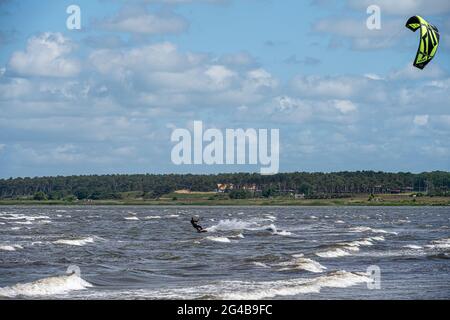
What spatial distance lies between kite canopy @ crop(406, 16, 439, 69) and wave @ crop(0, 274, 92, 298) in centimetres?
1232

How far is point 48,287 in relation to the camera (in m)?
28.4

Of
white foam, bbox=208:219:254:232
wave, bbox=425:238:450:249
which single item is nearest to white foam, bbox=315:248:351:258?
wave, bbox=425:238:450:249

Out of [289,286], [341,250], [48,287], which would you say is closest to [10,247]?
[341,250]

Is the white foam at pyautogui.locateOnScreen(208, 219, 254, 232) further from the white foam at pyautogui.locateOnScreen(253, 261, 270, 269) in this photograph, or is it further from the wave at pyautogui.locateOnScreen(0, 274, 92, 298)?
the wave at pyautogui.locateOnScreen(0, 274, 92, 298)

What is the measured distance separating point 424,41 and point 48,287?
13256mm

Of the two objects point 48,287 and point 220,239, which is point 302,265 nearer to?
point 48,287

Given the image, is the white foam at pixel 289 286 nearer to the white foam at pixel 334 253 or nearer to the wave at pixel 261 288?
the wave at pixel 261 288

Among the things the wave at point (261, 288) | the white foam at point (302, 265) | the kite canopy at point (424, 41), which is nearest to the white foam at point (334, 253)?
the white foam at point (302, 265)

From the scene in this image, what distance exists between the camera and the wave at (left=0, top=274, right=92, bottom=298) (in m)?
27.3

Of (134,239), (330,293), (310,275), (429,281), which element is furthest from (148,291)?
(134,239)

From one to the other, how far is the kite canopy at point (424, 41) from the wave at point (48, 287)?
40.4ft
